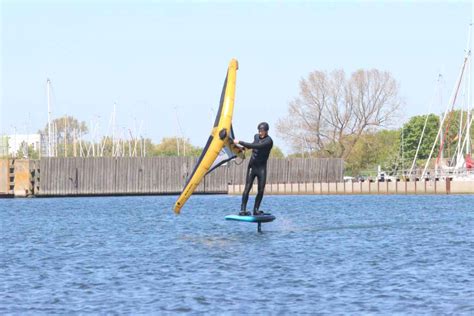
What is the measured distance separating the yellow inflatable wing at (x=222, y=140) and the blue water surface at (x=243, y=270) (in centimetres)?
202

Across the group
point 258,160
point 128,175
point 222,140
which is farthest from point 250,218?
point 128,175

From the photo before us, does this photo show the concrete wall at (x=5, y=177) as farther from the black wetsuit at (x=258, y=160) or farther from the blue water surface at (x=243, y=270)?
the black wetsuit at (x=258, y=160)

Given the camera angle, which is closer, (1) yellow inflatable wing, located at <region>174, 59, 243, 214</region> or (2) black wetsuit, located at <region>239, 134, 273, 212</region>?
(2) black wetsuit, located at <region>239, 134, 273, 212</region>

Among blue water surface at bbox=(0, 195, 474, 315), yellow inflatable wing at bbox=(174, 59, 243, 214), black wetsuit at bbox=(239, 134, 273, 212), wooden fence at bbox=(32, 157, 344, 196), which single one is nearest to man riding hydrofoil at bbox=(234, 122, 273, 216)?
black wetsuit at bbox=(239, 134, 273, 212)

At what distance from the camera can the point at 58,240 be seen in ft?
125

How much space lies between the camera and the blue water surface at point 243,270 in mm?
21047

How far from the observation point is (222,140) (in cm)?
3425

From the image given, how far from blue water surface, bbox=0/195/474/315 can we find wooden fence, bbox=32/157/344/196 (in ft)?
211

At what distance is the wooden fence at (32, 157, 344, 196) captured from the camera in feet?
352

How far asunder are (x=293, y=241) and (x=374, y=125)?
323 ft

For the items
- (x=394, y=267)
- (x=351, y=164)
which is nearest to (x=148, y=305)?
(x=394, y=267)

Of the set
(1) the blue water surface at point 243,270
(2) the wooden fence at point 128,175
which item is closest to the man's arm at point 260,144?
(1) the blue water surface at point 243,270

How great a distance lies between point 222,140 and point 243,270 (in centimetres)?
870

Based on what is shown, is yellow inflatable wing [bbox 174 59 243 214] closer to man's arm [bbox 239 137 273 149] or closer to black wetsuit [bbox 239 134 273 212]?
black wetsuit [bbox 239 134 273 212]
